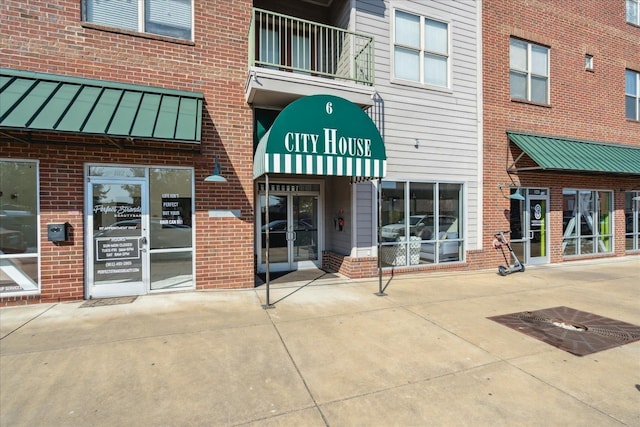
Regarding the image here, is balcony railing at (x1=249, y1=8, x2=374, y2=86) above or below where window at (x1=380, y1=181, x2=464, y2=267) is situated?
above

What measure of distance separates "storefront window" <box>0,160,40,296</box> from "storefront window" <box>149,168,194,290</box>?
1927 millimetres

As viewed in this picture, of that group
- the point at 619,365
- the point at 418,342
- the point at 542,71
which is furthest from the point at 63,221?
the point at 542,71

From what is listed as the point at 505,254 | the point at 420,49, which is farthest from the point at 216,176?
the point at 505,254

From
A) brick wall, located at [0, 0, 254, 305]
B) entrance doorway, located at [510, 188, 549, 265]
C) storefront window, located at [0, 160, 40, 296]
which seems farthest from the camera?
entrance doorway, located at [510, 188, 549, 265]

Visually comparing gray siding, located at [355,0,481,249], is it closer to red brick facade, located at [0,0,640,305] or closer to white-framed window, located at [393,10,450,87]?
white-framed window, located at [393,10,450,87]

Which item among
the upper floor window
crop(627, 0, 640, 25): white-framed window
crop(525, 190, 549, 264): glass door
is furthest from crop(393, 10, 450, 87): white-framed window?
crop(627, 0, 640, 25): white-framed window

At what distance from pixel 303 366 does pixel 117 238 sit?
4.88 meters

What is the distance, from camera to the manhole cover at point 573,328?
439cm

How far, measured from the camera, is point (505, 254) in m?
10.0

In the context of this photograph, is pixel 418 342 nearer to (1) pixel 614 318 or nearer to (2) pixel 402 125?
(1) pixel 614 318

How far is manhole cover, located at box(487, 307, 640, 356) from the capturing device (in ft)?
14.4

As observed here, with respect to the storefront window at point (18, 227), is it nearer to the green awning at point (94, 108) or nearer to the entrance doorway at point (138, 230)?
the entrance doorway at point (138, 230)

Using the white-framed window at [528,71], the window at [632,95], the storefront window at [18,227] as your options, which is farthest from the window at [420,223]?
the window at [632,95]

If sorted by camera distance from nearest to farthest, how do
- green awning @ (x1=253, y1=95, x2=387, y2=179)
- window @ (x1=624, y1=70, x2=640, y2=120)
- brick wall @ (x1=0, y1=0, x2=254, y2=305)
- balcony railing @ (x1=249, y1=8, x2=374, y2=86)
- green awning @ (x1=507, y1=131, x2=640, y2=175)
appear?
green awning @ (x1=253, y1=95, x2=387, y2=179)
brick wall @ (x1=0, y1=0, x2=254, y2=305)
balcony railing @ (x1=249, y1=8, x2=374, y2=86)
green awning @ (x1=507, y1=131, x2=640, y2=175)
window @ (x1=624, y1=70, x2=640, y2=120)
